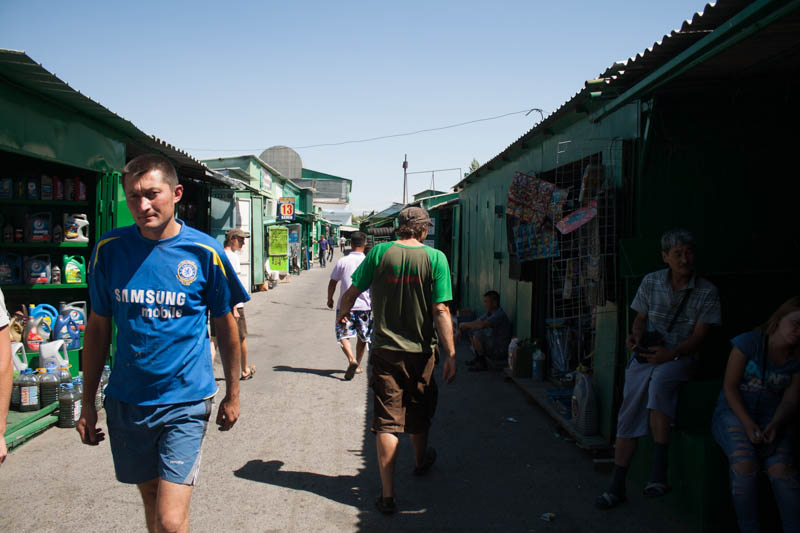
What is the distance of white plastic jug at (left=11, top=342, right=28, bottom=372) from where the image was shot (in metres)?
5.83

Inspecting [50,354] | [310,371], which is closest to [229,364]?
[50,354]

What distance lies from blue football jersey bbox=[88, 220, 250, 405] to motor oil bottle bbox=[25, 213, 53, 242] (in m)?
4.81

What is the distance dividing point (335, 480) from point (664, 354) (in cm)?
264

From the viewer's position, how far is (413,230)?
14.3 feet

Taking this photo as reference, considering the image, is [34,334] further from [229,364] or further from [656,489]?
[656,489]

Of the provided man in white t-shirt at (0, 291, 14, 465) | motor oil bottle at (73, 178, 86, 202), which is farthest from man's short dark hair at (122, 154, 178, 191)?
motor oil bottle at (73, 178, 86, 202)

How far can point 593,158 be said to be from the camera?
18.9 ft

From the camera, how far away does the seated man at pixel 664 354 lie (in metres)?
4.04

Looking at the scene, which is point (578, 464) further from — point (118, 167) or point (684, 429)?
point (118, 167)

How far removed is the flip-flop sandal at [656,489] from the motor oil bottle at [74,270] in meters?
6.48

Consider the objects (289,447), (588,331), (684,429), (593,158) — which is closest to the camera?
(684,429)

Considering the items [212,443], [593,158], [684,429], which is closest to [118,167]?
[212,443]

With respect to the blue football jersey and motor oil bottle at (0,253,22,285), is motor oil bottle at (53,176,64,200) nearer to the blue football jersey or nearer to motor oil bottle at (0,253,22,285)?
motor oil bottle at (0,253,22,285)

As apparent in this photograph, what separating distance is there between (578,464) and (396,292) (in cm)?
228
